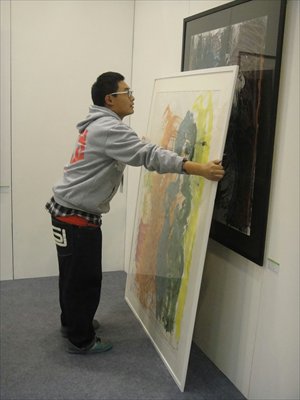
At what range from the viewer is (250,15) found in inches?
79.1

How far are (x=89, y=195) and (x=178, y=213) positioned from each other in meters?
0.50

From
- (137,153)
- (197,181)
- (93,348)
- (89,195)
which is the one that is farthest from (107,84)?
(93,348)

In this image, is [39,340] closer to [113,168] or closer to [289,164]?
[113,168]

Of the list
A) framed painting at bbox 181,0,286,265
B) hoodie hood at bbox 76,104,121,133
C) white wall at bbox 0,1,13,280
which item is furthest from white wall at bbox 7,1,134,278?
framed painting at bbox 181,0,286,265

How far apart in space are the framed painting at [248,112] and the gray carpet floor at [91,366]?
0.76 metres

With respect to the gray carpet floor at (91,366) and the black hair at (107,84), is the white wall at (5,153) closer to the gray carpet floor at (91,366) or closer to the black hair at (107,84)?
the gray carpet floor at (91,366)

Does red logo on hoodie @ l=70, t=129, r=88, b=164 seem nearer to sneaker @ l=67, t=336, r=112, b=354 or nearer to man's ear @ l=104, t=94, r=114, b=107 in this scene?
man's ear @ l=104, t=94, r=114, b=107

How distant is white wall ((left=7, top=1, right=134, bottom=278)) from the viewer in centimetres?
327

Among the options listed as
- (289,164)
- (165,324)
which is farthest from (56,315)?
(289,164)

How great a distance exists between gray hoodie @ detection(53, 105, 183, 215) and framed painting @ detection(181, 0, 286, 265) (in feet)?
1.53

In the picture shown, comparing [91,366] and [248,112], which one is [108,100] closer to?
[248,112]

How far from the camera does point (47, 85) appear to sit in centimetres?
337

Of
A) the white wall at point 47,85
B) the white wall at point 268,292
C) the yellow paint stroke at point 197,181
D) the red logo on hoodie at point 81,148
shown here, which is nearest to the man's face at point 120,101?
the red logo on hoodie at point 81,148

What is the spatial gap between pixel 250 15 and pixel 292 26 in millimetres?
289
